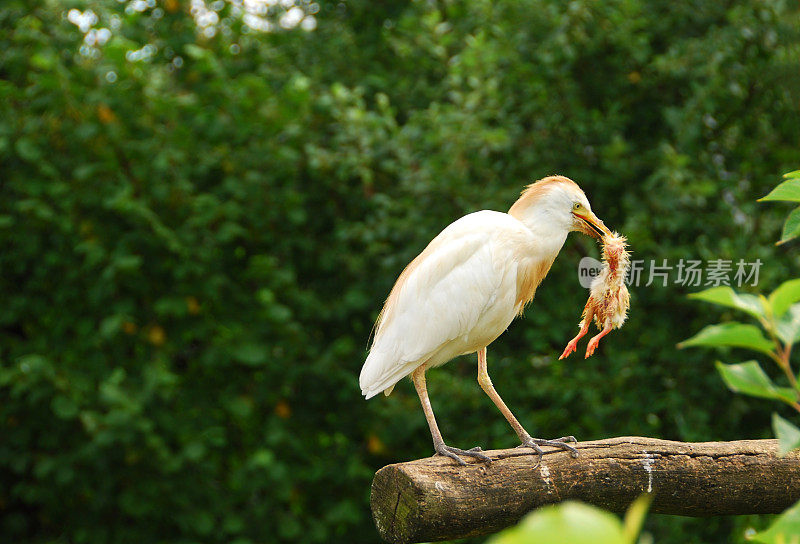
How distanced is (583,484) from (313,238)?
2.83m

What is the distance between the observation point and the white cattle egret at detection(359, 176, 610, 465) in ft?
8.22

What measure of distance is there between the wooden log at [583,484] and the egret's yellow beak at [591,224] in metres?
0.62

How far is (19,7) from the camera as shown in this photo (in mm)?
4434

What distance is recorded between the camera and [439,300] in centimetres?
254

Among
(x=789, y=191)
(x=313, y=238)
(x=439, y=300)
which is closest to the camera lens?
(x=789, y=191)

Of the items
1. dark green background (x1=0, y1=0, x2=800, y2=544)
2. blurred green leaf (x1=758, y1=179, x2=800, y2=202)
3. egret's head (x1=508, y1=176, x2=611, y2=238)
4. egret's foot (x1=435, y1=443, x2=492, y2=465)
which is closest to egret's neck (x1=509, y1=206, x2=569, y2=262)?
egret's head (x1=508, y1=176, x2=611, y2=238)

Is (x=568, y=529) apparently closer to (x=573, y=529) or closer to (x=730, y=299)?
(x=573, y=529)

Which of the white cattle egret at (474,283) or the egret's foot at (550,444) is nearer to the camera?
the egret's foot at (550,444)

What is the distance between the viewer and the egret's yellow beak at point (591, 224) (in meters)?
2.55

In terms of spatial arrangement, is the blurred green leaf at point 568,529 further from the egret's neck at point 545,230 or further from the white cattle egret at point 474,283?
the egret's neck at point 545,230

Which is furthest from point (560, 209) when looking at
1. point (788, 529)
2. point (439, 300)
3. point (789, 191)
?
point (788, 529)

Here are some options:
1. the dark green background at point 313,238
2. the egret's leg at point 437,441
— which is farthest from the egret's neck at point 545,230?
the dark green background at point 313,238

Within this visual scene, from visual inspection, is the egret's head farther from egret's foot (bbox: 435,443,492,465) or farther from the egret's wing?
egret's foot (bbox: 435,443,492,465)

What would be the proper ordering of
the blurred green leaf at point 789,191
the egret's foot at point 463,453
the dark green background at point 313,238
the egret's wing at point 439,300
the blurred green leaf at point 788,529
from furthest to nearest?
the dark green background at point 313,238 → the egret's wing at point 439,300 → the egret's foot at point 463,453 → the blurred green leaf at point 789,191 → the blurred green leaf at point 788,529
